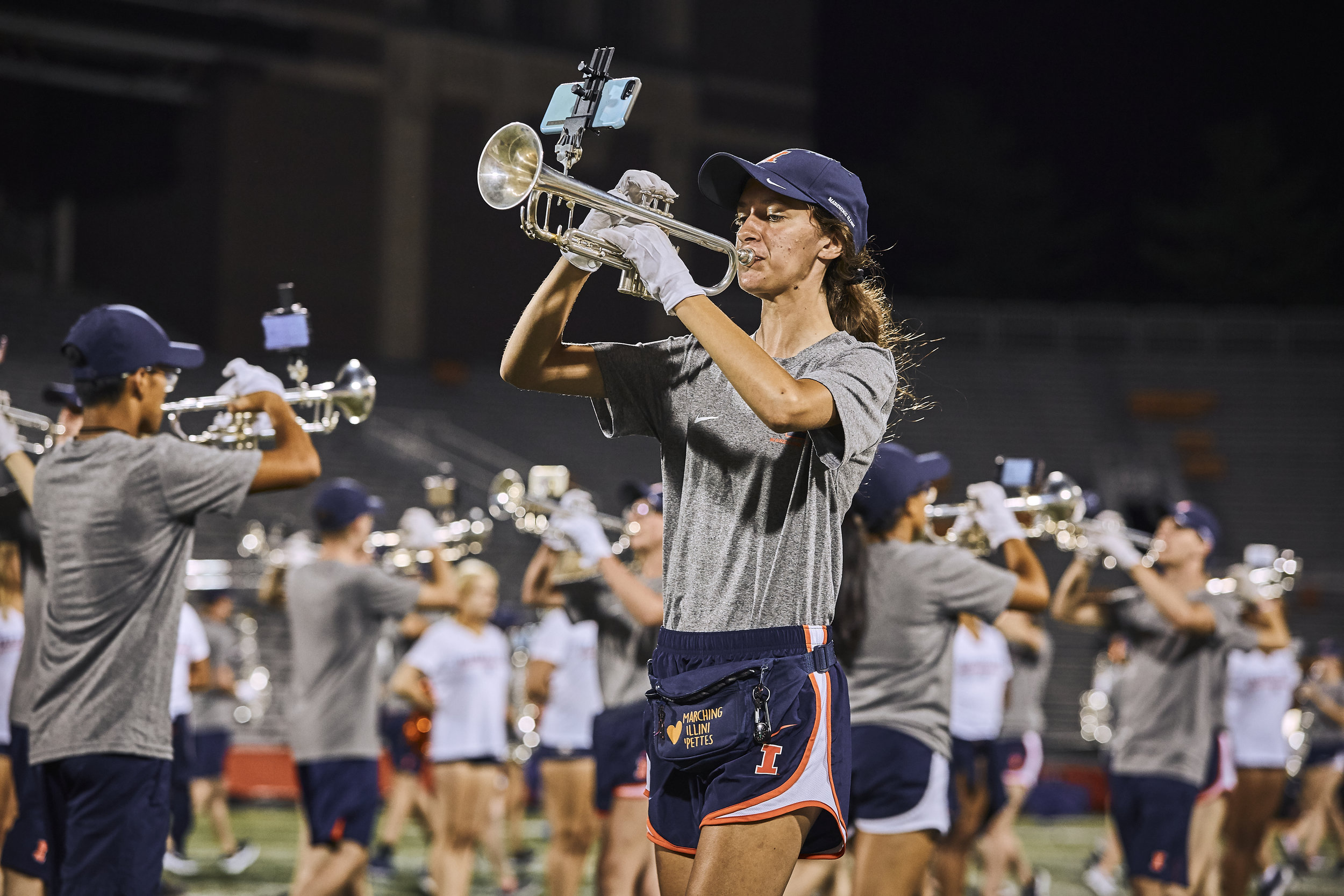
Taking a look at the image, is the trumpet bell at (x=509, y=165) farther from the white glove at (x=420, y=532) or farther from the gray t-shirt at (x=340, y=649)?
the white glove at (x=420, y=532)

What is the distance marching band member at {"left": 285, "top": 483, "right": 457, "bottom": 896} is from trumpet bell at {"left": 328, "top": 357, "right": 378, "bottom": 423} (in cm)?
227

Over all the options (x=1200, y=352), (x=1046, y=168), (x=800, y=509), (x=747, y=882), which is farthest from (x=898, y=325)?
(x=1046, y=168)

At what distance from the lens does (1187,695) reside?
6.66 meters

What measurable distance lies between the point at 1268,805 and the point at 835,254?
708 centimetres

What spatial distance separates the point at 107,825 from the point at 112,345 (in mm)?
1277

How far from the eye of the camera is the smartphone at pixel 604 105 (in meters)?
2.86

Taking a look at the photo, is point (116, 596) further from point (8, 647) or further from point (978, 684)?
point (978, 684)

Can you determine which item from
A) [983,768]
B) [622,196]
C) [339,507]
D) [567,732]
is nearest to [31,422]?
[339,507]

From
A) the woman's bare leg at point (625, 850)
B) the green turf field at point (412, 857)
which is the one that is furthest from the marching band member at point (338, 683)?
the green turf field at point (412, 857)

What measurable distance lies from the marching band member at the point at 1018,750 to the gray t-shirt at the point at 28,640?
5623mm

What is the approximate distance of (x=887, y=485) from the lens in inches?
207

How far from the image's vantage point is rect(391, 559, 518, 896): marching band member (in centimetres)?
769

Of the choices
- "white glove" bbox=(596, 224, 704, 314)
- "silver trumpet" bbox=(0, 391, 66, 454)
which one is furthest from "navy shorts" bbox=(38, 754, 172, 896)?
"white glove" bbox=(596, 224, 704, 314)

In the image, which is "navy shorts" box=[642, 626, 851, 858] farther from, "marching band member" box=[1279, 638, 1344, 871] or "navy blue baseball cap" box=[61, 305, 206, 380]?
"marching band member" box=[1279, 638, 1344, 871]
